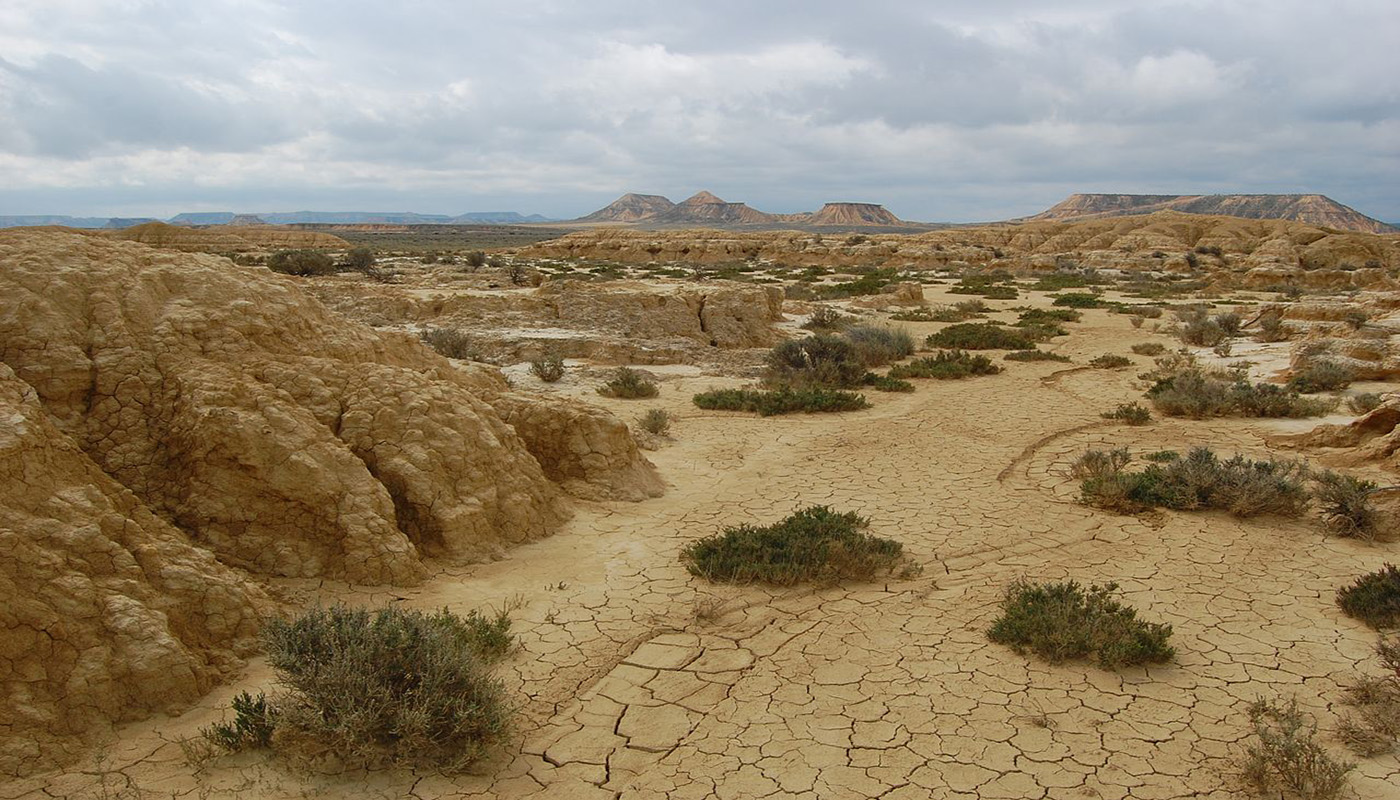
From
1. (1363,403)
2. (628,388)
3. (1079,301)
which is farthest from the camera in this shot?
(1079,301)

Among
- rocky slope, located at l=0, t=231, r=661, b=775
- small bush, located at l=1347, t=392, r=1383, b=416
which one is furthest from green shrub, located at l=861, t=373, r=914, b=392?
rocky slope, located at l=0, t=231, r=661, b=775

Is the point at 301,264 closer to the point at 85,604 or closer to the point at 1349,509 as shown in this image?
the point at 85,604

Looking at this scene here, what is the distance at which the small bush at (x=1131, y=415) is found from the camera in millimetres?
9906

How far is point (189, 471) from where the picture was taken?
470 centimetres

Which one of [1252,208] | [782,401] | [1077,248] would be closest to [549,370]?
[782,401]

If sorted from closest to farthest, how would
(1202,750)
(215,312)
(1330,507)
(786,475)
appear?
(1202,750) < (215,312) < (1330,507) < (786,475)

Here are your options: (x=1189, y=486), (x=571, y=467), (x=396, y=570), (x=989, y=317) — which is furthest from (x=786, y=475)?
(x=989, y=317)

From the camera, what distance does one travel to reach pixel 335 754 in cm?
334

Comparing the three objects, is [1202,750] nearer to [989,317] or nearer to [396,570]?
[396,570]

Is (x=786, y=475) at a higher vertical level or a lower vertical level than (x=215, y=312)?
lower

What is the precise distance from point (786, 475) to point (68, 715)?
228 inches

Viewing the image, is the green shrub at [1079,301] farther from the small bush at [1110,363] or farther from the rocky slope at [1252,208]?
the rocky slope at [1252,208]

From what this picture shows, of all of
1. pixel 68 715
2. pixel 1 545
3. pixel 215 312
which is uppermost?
pixel 215 312

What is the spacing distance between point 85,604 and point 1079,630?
4911 millimetres
